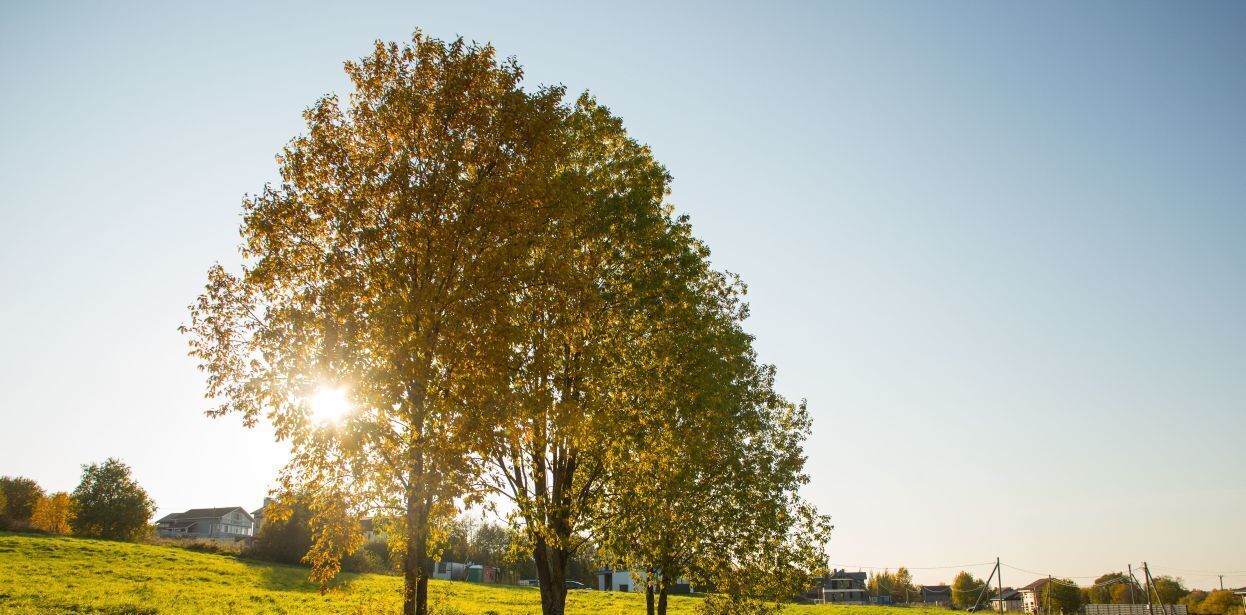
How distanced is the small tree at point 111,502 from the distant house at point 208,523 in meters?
52.2

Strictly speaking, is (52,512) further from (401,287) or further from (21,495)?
(401,287)

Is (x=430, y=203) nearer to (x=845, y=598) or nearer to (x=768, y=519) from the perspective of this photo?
(x=768, y=519)

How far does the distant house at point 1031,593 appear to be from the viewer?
411ft

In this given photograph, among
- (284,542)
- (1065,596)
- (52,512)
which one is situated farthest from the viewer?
(52,512)

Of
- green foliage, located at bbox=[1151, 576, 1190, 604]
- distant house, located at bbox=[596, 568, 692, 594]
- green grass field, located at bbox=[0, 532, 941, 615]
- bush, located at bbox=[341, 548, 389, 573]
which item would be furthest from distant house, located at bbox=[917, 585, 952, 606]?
bush, located at bbox=[341, 548, 389, 573]

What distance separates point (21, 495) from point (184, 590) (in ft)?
303

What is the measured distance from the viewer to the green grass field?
2739 centimetres

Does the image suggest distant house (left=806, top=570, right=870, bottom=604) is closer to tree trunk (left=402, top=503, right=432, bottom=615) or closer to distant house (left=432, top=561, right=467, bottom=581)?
distant house (left=432, top=561, right=467, bottom=581)

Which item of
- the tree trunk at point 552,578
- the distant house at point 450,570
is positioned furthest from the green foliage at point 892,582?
the tree trunk at point 552,578

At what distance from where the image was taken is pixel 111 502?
7881cm

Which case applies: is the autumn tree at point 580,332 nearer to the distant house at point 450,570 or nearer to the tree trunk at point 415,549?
the tree trunk at point 415,549

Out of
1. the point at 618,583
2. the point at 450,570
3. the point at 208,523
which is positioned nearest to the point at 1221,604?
the point at 618,583

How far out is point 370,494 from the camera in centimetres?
1583

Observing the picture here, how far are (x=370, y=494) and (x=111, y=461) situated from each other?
8868 cm
